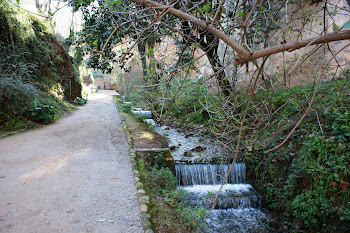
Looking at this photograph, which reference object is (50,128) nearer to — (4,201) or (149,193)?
(4,201)

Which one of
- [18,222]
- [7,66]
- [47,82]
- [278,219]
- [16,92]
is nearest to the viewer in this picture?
[18,222]

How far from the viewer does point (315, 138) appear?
16.5 feet

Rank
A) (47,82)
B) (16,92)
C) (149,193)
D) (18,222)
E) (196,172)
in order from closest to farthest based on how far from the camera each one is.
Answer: (18,222), (149,193), (196,172), (16,92), (47,82)

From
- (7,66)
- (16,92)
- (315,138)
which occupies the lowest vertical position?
(315,138)

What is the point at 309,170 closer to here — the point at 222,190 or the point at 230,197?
the point at 230,197

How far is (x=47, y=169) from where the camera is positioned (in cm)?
475

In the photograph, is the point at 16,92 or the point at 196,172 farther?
the point at 16,92

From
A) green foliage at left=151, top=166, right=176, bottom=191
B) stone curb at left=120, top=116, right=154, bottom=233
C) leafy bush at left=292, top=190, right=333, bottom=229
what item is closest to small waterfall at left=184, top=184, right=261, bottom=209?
green foliage at left=151, top=166, right=176, bottom=191

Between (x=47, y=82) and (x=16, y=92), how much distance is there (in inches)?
205

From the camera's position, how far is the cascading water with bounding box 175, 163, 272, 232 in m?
4.75

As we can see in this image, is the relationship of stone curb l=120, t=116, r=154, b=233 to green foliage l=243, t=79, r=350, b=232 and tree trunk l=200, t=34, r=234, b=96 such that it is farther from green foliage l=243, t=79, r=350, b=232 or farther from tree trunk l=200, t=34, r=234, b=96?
green foliage l=243, t=79, r=350, b=232

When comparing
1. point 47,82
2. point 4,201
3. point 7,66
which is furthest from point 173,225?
point 47,82

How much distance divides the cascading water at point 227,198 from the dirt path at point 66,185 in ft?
4.78

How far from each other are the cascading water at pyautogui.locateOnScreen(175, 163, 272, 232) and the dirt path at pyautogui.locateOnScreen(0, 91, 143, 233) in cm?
146
